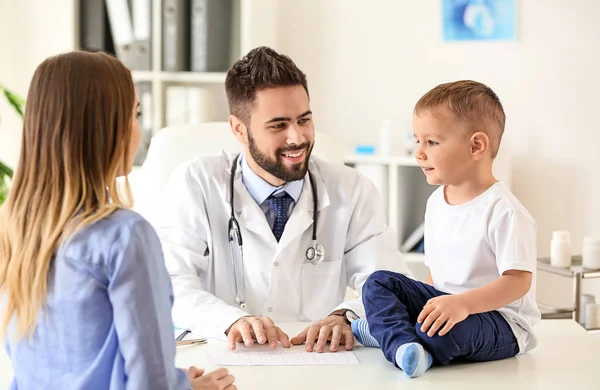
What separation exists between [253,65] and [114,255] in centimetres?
116

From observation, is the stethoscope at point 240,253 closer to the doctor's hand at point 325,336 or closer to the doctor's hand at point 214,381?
the doctor's hand at point 325,336

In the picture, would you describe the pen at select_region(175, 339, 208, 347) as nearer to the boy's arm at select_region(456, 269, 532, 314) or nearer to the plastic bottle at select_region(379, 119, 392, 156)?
the boy's arm at select_region(456, 269, 532, 314)

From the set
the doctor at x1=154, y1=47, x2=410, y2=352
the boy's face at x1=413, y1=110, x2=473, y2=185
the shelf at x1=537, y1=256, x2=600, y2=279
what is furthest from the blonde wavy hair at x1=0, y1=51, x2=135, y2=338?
the shelf at x1=537, y1=256, x2=600, y2=279

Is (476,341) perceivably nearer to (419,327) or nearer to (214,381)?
(419,327)

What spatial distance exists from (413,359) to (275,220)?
79cm

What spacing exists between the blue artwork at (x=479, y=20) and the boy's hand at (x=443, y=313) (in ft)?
7.48

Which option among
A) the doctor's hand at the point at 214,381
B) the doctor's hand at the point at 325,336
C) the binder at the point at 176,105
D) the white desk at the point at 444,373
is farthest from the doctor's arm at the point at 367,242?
the binder at the point at 176,105

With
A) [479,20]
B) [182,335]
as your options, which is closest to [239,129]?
[182,335]

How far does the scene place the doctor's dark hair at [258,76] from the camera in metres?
2.05

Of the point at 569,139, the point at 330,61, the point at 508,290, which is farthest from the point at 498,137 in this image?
the point at 330,61

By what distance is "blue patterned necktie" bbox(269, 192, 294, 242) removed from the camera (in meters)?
1.98

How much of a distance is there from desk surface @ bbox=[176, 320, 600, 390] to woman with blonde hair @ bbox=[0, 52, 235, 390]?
0.23 meters

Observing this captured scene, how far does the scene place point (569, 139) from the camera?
3320 mm

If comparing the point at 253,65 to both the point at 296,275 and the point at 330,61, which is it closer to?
the point at 296,275
